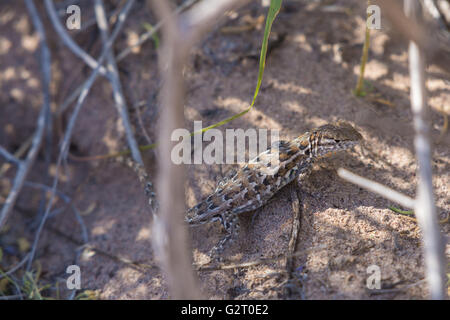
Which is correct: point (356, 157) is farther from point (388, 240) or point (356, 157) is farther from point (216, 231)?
point (216, 231)

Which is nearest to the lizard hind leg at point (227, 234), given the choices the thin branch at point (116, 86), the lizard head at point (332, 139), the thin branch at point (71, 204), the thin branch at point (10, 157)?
the lizard head at point (332, 139)

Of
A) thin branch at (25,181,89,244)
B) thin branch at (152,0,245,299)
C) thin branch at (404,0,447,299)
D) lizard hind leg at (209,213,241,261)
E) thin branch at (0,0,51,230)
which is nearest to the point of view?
thin branch at (152,0,245,299)

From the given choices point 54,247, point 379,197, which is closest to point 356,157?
point 379,197

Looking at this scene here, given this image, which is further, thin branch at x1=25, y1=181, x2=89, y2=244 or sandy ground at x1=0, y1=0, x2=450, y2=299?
thin branch at x1=25, y1=181, x2=89, y2=244

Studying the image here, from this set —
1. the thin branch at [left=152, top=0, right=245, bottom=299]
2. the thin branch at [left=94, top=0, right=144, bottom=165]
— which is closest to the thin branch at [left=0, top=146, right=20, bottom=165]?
the thin branch at [left=94, top=0, right=144, bottom=165]

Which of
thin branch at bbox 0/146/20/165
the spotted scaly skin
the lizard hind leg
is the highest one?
thin branch at bbox 0/146/20/165

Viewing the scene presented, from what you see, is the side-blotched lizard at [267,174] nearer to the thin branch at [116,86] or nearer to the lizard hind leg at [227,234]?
the lizard hind leg at [227,234]

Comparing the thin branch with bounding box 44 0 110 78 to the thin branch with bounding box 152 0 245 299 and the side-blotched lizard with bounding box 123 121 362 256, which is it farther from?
the thin branch with bounding box 152 0 245 299

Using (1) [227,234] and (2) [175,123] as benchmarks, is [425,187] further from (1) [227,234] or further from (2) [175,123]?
(1) [227,234]
